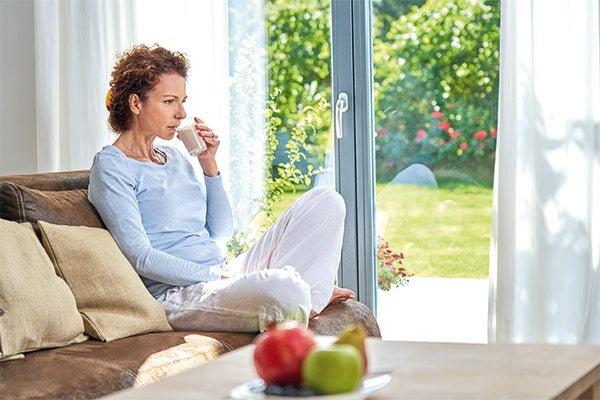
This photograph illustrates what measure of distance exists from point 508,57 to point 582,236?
2.23ft

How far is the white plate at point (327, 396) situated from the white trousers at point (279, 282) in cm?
125

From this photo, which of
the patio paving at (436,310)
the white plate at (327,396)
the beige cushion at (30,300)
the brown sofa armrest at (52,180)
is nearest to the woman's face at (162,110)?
the brown sofa armrest at (52,180)

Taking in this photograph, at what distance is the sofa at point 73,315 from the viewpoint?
252 centimetres

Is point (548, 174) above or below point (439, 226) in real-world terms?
above

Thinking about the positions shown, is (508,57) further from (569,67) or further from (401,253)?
(401,253)

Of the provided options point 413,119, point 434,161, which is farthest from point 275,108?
point 434,161

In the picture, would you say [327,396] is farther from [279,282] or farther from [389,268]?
[389,268]

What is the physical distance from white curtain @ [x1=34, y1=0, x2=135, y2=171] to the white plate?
9.65 ft

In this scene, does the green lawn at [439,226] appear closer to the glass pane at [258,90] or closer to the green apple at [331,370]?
the glass pane at [258,90]

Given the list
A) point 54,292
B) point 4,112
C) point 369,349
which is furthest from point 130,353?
point 4,112

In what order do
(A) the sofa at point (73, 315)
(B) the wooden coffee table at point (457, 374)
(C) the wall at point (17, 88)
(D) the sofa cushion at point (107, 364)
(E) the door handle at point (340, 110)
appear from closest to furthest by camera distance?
(B) the wooden coffee table at point (457, 374)
(D) the sofa cushion at point (107, 364)
(A) the sofa at point (73, 315)
(E) the door handle at point (340, 110)
(C) the wall at point (17, 88)

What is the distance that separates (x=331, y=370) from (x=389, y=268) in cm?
281

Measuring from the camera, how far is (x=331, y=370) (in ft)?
5.06

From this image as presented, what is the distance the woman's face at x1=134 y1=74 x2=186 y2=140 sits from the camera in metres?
3.48
